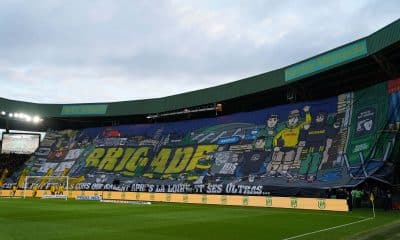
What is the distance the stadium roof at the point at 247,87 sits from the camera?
132 feet

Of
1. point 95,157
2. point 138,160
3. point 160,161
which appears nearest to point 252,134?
point 160,161

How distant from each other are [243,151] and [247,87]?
8.50 m

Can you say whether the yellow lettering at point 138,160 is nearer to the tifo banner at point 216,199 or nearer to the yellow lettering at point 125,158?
the yellow lettering at point 125,158

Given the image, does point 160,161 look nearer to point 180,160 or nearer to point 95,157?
point 180,160

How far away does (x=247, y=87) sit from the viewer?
184 feet

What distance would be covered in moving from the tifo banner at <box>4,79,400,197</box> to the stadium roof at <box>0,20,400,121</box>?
3.27m

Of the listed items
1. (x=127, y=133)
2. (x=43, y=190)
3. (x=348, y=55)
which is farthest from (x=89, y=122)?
(x=348, y=55)

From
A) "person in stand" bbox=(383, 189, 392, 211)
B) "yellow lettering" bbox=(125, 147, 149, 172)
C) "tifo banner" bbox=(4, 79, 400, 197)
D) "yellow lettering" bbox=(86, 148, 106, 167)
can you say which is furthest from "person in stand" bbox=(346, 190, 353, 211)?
"yellow lettering" bbox=(86, 148, 106, 167)

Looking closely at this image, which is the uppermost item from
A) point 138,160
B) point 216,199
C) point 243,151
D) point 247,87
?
point 247,87

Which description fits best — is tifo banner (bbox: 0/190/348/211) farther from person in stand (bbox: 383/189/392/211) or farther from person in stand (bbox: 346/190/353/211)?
person in stand (bbox: 383/189/392/211)

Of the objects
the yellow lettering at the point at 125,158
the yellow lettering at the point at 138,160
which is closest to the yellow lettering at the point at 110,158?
the yellow lettering at the point at 125,158

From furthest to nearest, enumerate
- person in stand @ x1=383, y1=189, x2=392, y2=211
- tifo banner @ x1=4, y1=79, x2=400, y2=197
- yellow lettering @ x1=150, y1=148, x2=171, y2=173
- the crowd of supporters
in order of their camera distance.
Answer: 1. the crowd of supporters
2. yellow lettering @ x1=150, y1=148, x2=171, y2=173
3. tifo banner @ x1=4, y1=79, x2=400, y2=197
4. person in stand @ x1=383, y1=189, x2=392, y2=211

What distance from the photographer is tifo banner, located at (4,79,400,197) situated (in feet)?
132

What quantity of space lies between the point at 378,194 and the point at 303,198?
9.90 meters
